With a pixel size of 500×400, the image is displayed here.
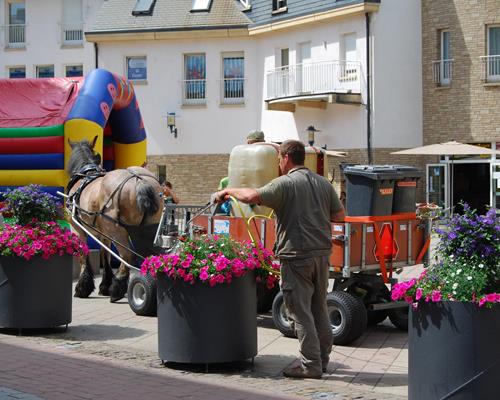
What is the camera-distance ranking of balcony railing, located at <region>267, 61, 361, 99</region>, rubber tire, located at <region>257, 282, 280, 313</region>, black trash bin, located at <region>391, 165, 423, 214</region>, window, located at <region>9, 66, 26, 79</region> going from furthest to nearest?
window, located at <region>9, 66, 26, 79</region> → balcony railing, located at <region>267, 61, 361, 99</region> → rubber tire, located at <region>257, 282, 280, 313</region> → black trash bin, located at <region>391, 165, 423, 214</region>

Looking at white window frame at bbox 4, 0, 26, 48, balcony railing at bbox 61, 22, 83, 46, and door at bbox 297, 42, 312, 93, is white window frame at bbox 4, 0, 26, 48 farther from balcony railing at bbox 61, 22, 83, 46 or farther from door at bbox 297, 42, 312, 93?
door at bbox 297, 42, 312, 93

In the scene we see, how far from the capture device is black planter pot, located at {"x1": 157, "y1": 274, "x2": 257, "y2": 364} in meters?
8.20

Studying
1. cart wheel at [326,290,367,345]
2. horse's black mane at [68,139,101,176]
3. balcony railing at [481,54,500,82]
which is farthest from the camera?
balcony railing at [481,54,500,82]

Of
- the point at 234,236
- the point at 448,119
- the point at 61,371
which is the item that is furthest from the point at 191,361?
the point at 448,119

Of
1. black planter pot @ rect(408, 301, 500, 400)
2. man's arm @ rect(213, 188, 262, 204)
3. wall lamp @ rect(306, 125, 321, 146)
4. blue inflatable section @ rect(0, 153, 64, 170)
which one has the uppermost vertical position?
wall lamp @ rect(306, 125, 321, 146)

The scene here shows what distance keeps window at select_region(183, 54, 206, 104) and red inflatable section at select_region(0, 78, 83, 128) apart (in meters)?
20.1

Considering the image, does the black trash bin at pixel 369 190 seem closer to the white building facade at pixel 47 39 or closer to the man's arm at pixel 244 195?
the man's arm at pixel 244 195

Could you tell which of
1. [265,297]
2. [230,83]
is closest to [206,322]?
[265,297]

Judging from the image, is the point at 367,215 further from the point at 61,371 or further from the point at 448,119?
the point at 448,119

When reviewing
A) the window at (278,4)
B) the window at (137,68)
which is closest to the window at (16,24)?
the window at (137,68)

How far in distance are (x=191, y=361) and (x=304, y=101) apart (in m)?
25.4

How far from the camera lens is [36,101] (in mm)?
16953

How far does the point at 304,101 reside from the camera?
109 ft

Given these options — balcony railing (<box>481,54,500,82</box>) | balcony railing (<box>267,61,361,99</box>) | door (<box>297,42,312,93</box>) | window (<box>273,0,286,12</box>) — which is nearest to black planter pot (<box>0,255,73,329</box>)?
balcony railing (<box>481,54,500,82</box>)
